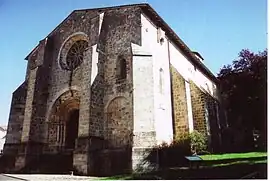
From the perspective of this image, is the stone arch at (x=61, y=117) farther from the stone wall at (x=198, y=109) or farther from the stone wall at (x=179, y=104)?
the stone wall at (x=198, y=109)

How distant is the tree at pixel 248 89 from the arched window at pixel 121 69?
11.4 ft

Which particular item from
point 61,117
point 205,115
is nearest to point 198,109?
point 205,115

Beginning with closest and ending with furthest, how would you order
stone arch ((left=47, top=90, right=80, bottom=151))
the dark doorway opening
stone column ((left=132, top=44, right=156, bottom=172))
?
1. stone column ((left=132, top=44, right=156, bottom=172))
2. stone arch ((left=47, top=90, right=80, bottom=151))
3. the dark doorway opening

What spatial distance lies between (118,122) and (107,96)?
3.58 feet

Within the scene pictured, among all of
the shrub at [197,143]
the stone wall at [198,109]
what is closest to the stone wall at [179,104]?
the stone wall at [198,109]

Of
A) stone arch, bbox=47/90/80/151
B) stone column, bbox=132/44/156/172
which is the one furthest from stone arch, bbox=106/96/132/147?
stone arch, bbox=47/90/80/151

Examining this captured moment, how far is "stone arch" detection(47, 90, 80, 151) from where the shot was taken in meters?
11.1

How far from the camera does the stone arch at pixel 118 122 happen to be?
9.47 m

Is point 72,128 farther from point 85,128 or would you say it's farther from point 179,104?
point 179,104

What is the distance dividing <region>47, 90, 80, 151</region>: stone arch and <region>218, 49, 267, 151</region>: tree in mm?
5906

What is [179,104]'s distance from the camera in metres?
11.1

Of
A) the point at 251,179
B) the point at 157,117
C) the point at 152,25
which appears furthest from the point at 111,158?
the point at 152,25

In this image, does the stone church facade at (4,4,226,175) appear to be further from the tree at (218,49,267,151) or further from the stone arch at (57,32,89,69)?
the tree at (218,49,267,151)

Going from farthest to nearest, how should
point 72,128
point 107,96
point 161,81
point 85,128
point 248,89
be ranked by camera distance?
point 72,128
point 161,81
point 107,96
point 85,128
point 248,89
